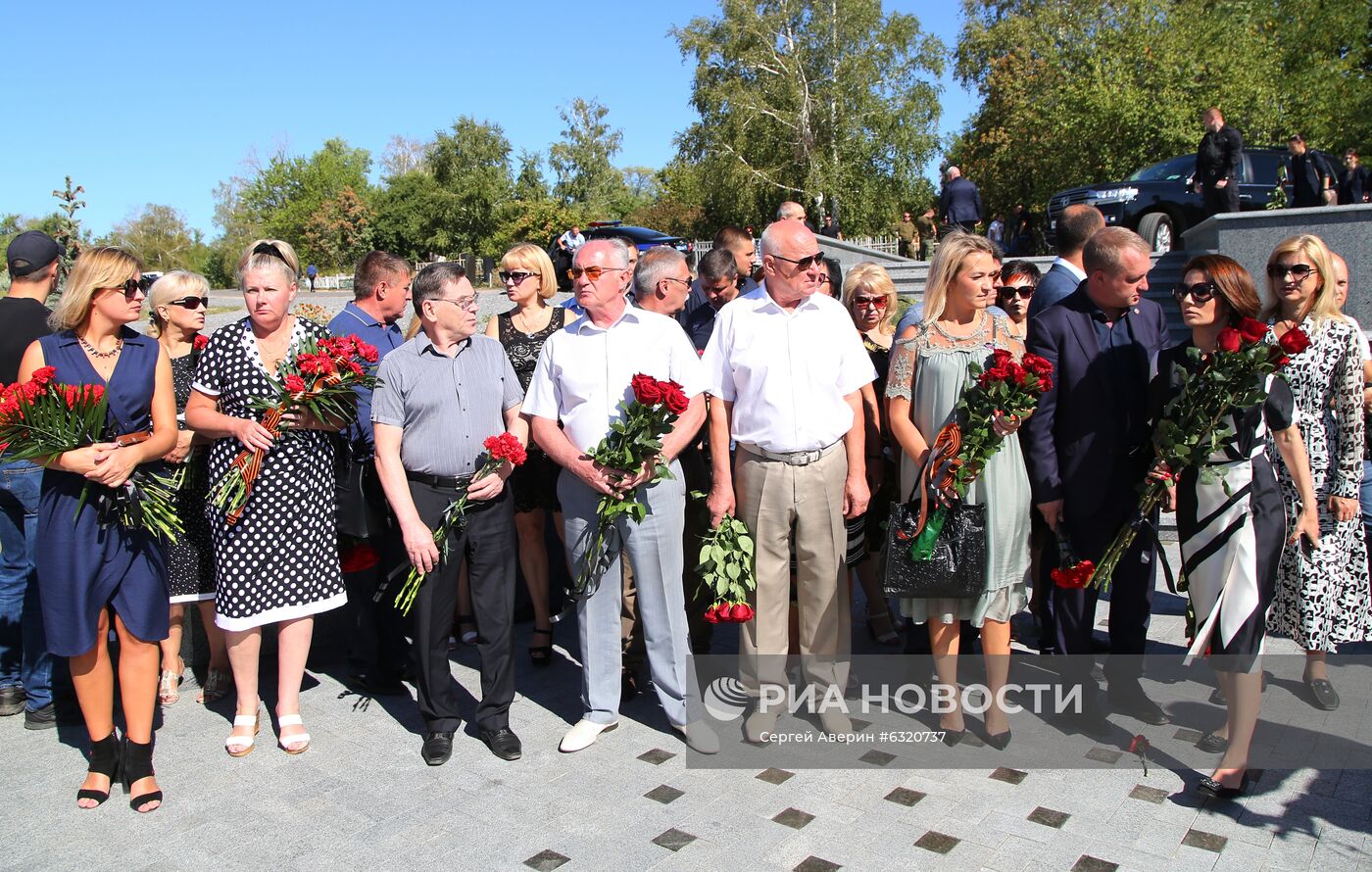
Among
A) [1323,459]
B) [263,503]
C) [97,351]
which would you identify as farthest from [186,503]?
[1323,459]

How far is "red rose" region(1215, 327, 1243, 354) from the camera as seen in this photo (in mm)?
3537

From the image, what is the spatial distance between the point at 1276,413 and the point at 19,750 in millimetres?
5509

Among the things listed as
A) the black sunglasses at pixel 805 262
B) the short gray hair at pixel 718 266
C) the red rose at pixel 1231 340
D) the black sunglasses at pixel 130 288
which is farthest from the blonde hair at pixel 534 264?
the red rose at pixel 1231 340

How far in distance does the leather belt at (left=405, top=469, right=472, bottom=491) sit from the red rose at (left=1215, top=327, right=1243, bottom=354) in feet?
9.94

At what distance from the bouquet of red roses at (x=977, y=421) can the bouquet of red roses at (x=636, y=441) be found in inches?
42.8

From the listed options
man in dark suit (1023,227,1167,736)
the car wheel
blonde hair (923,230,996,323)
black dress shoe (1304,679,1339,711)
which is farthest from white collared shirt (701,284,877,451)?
the car wheel

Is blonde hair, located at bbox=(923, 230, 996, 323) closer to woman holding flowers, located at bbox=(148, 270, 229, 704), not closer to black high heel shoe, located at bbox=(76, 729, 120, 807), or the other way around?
woman holding flowers, located at bbox=(148, 270, 229, 704)

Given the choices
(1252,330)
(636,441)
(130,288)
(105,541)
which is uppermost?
(130,288)

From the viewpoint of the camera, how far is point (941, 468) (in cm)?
409

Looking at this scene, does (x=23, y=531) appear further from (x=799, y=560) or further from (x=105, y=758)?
(x=799, y=560)

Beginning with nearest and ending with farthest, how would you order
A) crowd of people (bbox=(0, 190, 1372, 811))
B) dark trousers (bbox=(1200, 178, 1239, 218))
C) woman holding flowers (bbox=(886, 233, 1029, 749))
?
crowd of people (bbox=(0, 190, 1372, 811)) → woman holding flowers (bbox=(886, 233, 1029, 749)) → dark trousers (bbox=(1200, 178, 1239, 218))

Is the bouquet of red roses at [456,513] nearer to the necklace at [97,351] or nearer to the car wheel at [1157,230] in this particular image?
the necklace at [97,351]

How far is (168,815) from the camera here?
12.6 ft

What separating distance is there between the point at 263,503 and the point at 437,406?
881 mm
